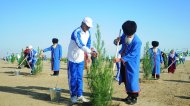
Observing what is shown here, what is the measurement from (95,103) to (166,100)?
249cm

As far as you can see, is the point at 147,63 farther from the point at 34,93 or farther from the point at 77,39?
the point at 77,39

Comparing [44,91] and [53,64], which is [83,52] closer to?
Answer: [44,91]

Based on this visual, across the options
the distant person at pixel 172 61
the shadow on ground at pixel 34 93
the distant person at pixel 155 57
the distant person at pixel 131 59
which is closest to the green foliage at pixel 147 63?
the distant person at pixel 155 57

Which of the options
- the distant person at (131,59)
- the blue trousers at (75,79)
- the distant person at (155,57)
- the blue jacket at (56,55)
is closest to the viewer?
the blue trousers at (75,79)

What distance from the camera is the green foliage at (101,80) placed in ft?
24.5

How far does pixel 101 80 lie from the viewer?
7.46 metres

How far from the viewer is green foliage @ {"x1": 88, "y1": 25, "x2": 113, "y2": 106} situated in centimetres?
746

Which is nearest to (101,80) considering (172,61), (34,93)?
(34,93)

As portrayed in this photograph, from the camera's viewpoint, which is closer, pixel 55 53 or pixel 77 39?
pixel 77 39

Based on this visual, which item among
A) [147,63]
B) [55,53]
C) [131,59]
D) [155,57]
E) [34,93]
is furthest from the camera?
[55,53]

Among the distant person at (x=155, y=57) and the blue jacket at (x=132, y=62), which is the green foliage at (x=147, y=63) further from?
the blue jacket at (x=132, y=62)

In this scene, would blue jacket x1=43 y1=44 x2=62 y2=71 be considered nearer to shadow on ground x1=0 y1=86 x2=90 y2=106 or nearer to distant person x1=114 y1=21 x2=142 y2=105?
shadow on ground x1=0 y1=86 x2=90 y2=106

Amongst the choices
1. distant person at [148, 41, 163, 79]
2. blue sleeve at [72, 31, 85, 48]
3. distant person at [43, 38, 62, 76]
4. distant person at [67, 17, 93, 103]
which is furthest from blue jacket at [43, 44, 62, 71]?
blue sleeve at [72, 31, 85, 48]

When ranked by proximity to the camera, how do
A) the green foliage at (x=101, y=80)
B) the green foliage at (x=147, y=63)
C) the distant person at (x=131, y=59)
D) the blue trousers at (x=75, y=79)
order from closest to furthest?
1. the green foliage at (x=101, y=80)
2. the blue trousers at (x=75, y=79)
3. the distant person at (x=131, y=59)
4. the green foliage at (x=147, y=63)
